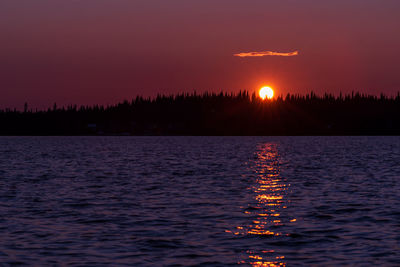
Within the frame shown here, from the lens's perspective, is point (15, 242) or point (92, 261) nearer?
point (92, 261)

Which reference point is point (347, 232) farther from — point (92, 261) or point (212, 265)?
point (92, 261)

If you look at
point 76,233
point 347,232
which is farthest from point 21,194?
point 347,232

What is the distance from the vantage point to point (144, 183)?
51.1m

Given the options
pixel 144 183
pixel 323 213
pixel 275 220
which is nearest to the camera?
pixel 275 220

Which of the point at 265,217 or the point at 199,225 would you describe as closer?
the point at 199,225

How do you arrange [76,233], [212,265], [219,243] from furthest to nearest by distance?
[76,233] < [219,243] < [212,265]

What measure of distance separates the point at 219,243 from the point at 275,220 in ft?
22.2

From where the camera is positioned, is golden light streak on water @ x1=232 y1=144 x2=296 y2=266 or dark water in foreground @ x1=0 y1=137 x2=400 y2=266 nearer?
golden light streak on water @ x1=232 y1=144 x2=296 y2=266

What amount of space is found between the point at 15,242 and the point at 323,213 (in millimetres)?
15116

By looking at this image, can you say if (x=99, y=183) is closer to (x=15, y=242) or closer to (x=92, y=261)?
(x=15, y=242)

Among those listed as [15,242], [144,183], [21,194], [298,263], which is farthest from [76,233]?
[144,183]

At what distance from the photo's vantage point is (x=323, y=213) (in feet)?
103

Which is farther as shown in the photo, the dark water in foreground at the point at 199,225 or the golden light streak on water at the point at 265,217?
the dark water in foreground at the point at 199,225

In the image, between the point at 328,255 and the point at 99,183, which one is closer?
the point at 328,255
